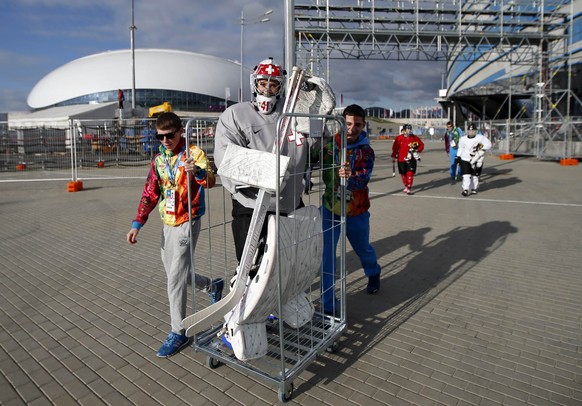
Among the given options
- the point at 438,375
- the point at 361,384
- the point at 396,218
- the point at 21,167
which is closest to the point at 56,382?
the point at 361,384

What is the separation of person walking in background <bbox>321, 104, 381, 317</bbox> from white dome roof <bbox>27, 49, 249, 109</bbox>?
7654 centimetres

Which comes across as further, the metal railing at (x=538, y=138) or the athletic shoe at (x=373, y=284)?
the metal railing at (x=538, y=138)

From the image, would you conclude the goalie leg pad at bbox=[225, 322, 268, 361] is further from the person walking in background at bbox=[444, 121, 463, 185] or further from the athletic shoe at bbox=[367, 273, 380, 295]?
the person walking in background at bbox=[444, 121, 463, 185]

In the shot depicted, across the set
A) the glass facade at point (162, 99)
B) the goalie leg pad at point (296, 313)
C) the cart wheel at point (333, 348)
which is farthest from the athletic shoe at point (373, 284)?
the glass facade at point (162, 99)

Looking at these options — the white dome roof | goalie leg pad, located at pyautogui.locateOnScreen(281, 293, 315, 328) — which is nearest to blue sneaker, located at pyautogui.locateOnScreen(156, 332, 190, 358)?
goalie leg pad, located at pyautogui.locateOnScreen(281, 293, 315, 328)

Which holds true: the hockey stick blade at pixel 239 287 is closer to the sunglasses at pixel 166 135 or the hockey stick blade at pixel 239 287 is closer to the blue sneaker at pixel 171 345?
the blue sneaker at pixel 171 345

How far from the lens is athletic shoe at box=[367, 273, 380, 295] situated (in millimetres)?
4520

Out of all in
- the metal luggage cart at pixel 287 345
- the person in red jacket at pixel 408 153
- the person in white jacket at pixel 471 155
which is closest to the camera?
the metal luggage cart at pixel 287 345

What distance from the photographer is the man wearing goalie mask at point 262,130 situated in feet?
9.54

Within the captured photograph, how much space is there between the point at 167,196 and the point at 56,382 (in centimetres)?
148

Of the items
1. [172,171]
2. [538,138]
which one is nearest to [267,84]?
[172,171]

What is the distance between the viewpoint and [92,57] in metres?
86.4

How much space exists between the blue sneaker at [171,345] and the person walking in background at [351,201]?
115 cm

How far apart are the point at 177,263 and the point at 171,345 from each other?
2.06 feet
